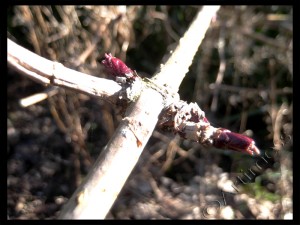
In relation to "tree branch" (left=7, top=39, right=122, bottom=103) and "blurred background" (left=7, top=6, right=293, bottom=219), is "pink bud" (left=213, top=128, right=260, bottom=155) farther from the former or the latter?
"blurred background" (left=7, top=6, right=293, bottom=219)

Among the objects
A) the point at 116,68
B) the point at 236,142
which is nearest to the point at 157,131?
the point at 116,68

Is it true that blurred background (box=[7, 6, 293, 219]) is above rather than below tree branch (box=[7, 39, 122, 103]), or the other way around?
above

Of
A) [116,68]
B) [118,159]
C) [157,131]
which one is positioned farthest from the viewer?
[157,131]

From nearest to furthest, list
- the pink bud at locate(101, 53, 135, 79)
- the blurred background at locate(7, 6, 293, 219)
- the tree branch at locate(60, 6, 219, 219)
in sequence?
the tree branch at locate(60, 6, 219, 219), the pink bud at locate(101, 53, 135, 79), the blurred background at locate(7, 6, 293, 219)

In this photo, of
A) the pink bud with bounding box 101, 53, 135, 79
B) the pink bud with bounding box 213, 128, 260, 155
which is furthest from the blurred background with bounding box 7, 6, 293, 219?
the pink bud with bounding box 213, 128, 260, 155

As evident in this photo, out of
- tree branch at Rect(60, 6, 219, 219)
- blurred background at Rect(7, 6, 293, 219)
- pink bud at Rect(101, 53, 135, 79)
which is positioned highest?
blurred background at Rect(7, 6, 293, 219)

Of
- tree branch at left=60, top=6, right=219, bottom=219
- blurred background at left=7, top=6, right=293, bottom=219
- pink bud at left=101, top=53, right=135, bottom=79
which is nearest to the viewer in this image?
tree branch at left=60, top=6, right=219, bottom=219

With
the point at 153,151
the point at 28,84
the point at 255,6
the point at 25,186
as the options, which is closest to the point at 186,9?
the point at 255,6

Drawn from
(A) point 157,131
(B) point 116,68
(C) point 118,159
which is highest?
(A) point 157,131

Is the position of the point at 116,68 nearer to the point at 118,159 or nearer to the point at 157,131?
the point at 118,159
